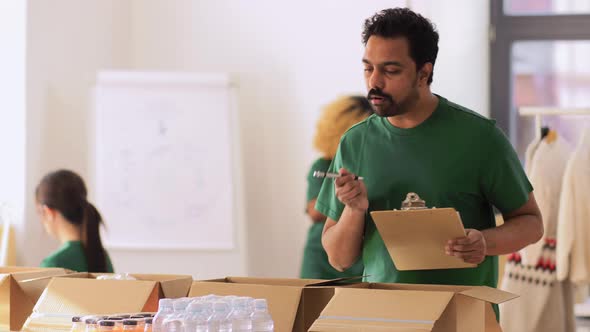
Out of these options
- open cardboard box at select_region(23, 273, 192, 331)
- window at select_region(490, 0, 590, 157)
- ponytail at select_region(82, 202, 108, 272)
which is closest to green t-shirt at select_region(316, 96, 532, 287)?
open cardboard box at select_region(23, 273, 192, 331)

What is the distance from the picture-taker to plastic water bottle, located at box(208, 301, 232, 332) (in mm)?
1697

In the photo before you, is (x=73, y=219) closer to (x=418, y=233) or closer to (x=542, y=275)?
(x=418, y=233)

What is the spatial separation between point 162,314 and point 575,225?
2.53m

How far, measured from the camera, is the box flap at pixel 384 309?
1.76m

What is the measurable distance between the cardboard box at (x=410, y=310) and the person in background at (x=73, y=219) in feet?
5.13

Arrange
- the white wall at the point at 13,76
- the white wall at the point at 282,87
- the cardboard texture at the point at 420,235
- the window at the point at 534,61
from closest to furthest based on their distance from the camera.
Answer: the cardboard texture at the point at 420,235, the white wall at the point at 13,76, the white wall at the point at 282,87, the window at the point at 534,61

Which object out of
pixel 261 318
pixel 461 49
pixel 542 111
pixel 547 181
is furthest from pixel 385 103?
pixel 461 49

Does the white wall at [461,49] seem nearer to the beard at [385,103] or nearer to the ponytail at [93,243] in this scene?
the ponytail at [93,243]

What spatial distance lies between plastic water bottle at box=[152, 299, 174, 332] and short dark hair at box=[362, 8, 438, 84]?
885 millimetres

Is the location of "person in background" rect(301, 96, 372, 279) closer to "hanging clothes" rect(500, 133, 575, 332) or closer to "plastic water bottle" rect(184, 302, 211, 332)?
"hanging clothes" rect(500, 133, 575, 332)

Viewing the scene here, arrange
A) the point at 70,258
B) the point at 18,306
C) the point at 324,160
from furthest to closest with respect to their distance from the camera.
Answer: the point at 324,160 < the point at 70,258 < the point at 18,306

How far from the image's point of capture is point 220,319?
5.59 ft

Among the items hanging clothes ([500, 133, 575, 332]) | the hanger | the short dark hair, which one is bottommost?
hanging clothes ([500, 133, 575, 332])

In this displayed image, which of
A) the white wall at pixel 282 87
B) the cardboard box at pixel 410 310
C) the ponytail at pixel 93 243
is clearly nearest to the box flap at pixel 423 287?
the cardboard box at pixel 410 310
